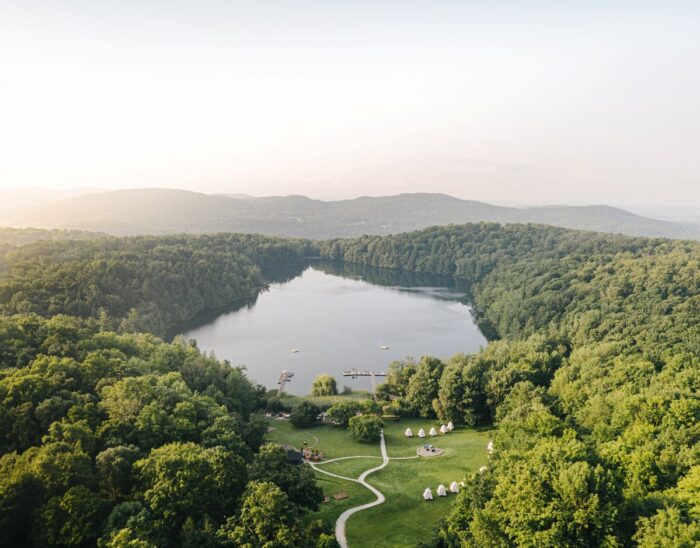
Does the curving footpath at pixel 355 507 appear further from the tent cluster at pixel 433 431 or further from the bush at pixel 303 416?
the bush at pixel 303 416

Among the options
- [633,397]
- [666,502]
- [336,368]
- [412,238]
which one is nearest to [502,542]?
[666,502]

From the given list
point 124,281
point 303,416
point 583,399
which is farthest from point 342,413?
point 124,281

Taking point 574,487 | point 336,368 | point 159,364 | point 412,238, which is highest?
point 412,238

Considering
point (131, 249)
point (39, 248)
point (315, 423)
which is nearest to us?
point (315, 423)

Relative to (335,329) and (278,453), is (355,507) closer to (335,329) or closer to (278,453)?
(278,453)

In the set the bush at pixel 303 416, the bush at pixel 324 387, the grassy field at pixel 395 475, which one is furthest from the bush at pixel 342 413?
the bush at pixel 324 387

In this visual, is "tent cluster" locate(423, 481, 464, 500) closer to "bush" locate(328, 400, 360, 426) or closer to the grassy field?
the grassy field

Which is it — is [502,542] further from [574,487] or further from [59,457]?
[59,457]

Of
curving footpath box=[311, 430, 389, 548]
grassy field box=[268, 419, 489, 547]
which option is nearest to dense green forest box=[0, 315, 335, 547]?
curving footpath box=[311, 430, 389, 548]
